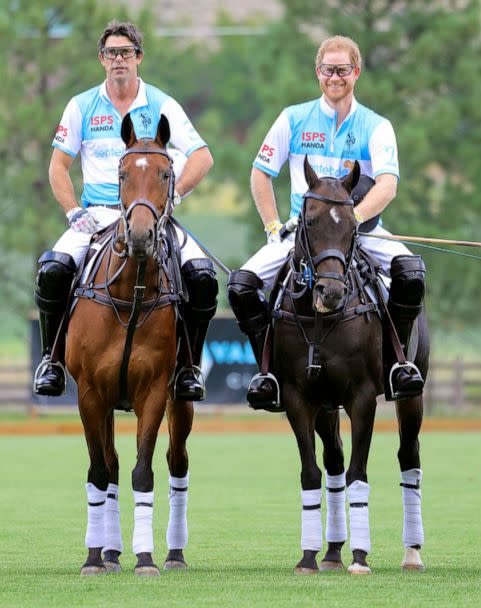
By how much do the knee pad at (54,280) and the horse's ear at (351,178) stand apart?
1.73 meters

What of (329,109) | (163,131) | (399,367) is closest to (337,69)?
(329,109)

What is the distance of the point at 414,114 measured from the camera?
31.1 metres

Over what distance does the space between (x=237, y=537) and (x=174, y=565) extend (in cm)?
174

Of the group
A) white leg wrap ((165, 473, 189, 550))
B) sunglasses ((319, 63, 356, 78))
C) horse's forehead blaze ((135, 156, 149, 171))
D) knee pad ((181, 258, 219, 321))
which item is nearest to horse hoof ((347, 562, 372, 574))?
white leg wrap ((165, 473, 189, 550))

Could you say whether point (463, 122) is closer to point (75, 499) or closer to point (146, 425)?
point (75, 499)

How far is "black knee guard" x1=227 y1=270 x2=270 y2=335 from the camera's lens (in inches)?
360

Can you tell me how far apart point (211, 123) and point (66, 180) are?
24652 mm

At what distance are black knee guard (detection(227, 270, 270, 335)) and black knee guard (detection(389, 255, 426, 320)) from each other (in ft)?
2.54

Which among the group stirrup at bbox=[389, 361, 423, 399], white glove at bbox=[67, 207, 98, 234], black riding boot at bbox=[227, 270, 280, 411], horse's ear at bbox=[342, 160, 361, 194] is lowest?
stirrup at bbox=[389, 361, 423, 399]

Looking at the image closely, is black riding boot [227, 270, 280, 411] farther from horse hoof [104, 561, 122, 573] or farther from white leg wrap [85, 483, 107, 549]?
horse hoof [104, 561, 122, 573]

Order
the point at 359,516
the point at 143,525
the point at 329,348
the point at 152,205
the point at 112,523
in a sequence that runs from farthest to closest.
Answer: the point at 112,523
the point at 329,348
the point at 359,516
the point at 143,525
the point at 152,205

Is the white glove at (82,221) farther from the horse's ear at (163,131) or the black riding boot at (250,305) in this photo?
the black riding boot at (250,305)

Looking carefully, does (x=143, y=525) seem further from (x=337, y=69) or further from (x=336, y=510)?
(x=337, y=69)

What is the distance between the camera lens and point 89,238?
30.3 ft
